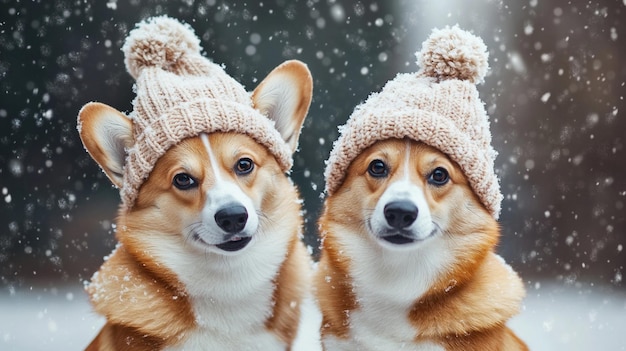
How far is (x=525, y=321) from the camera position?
5.25ft

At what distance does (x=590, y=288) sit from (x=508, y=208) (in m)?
0.34

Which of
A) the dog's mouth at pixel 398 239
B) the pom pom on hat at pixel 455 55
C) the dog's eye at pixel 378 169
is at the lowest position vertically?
the dog's mouth at pixel 398 239

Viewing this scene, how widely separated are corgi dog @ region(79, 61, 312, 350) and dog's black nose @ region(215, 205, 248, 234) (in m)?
0.03

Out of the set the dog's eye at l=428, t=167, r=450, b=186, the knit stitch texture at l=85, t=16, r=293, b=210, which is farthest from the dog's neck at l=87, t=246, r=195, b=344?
the dog's eye at l=428, t=167, r=450, b=186

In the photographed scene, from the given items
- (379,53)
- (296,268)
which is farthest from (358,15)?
(296,268)

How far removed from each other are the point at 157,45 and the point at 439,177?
61cm

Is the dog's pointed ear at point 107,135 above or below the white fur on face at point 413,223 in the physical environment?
below

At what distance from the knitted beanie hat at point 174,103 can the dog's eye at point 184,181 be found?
54 mm

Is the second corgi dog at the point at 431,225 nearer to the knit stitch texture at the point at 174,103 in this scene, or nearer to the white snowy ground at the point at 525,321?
the knit stitch texture at the point at 174,103

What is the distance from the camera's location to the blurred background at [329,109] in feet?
4.91

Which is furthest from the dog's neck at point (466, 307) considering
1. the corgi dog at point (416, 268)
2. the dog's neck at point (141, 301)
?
the dog's neck at point (141, 301)

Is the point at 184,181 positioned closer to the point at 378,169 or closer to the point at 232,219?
the point at 232,219

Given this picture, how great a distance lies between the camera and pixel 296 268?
1323 millimetres

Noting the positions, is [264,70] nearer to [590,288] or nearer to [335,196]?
[335,196]
